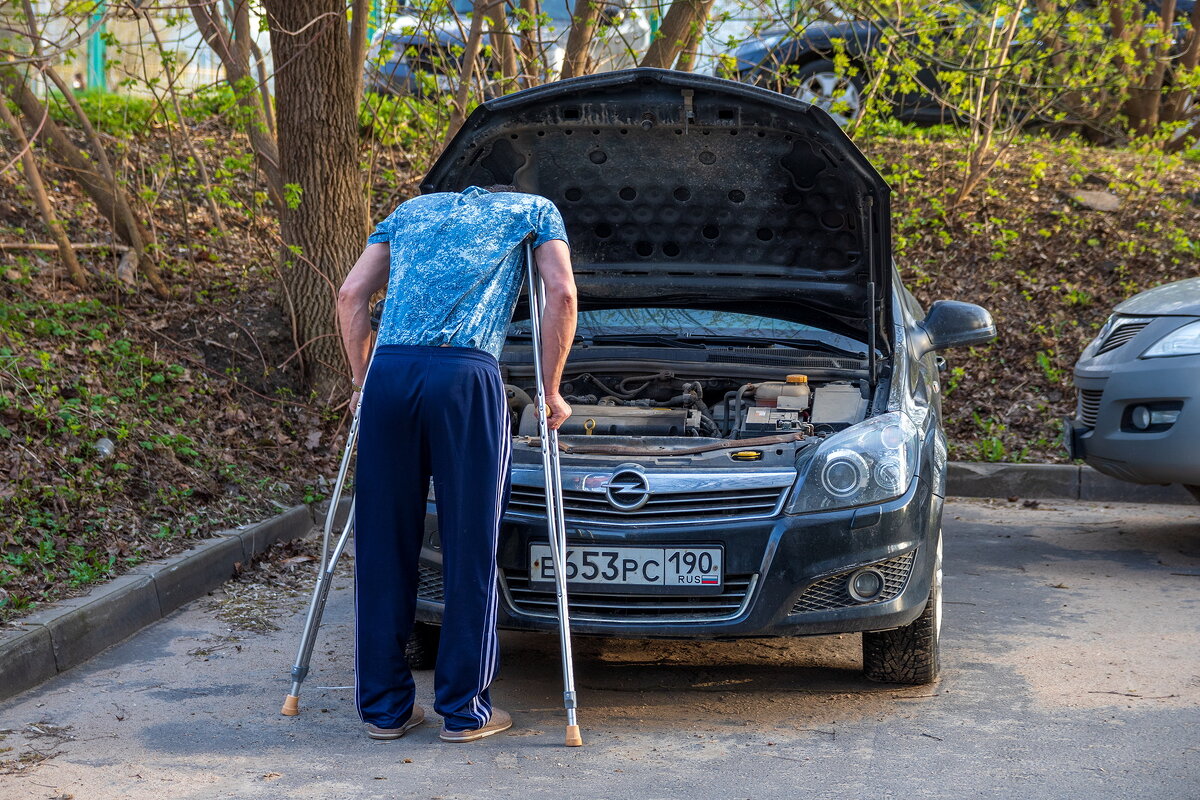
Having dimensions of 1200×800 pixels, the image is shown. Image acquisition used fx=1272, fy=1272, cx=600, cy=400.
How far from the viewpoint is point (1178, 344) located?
6312 mm

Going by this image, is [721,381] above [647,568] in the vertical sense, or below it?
above

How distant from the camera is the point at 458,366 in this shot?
382cm

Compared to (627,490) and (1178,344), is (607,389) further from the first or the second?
(1178,344)

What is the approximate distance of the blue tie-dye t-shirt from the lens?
12.7 ft

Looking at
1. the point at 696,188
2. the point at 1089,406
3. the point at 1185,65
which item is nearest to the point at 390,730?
the point at 696,188

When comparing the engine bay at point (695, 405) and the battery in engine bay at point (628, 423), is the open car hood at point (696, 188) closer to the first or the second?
the engine bay at point (695, 405)

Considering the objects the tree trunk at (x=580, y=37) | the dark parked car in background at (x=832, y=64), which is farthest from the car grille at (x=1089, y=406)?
the tree trunk at (x=580, y=37)

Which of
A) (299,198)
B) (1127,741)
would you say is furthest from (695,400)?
(299,198)

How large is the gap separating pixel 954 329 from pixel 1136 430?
1.74 m

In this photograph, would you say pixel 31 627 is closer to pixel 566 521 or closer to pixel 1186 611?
pixel 566 521

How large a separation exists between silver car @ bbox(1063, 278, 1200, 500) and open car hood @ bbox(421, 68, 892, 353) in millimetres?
1837

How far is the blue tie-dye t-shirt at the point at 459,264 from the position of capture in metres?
3.86

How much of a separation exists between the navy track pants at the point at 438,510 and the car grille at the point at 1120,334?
4074 mm

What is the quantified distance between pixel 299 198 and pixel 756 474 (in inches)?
194
